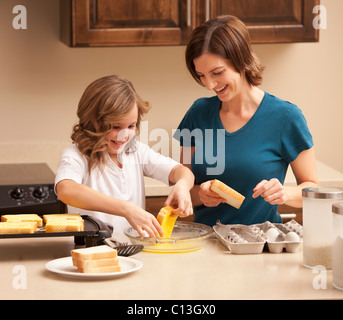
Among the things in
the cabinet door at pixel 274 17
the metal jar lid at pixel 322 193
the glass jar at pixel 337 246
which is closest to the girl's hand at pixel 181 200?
the metal jar lid at pixel 322 193

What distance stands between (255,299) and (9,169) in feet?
6.85

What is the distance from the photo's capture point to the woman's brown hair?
1.97 m

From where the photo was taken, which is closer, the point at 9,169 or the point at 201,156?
the point at 201,156

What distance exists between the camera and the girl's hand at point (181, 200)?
1.71m

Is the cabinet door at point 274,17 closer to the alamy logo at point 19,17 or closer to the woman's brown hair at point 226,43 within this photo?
the woman's brown hair at point 226,43

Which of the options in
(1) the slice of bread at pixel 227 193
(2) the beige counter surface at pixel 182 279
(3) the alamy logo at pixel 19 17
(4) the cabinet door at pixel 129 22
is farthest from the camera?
(3) the alamy logo at pixel 19 17

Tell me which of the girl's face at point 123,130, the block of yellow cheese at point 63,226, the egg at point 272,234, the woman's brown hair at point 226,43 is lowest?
the egg at point 272,234

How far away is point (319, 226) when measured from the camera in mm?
1417

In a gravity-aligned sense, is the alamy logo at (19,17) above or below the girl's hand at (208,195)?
above

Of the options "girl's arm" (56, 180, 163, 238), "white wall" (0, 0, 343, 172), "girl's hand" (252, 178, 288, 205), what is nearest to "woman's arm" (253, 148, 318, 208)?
"girl's hand" (252, 178, 288, 205)

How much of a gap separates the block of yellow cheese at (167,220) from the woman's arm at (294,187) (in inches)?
9.8

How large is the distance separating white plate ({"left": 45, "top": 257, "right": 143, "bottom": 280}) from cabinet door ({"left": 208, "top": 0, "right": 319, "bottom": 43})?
172 cm
